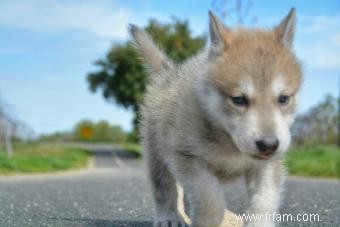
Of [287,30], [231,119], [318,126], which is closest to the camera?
[231,119]

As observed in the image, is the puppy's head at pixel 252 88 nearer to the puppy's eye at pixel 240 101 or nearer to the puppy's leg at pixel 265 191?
the puppy's eye at pixel 240 101

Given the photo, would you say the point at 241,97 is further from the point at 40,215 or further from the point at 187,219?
the point at 40,215

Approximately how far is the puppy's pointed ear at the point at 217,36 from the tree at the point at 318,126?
74.8 ft

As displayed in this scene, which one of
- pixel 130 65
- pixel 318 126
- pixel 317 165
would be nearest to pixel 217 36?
pixel 317 165

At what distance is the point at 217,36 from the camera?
15.4 feet

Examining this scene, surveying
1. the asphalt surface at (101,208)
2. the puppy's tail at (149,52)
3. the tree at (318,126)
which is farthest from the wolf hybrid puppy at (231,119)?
the tree at (318,126)

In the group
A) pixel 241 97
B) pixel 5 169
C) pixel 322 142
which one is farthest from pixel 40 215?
pixel 322 142

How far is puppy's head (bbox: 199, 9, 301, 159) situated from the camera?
4.05 m

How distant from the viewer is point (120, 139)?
69.2m

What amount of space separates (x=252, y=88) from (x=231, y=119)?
306mm

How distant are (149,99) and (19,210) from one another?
239 cm

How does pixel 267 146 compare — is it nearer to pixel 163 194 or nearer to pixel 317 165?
pixel 163 194

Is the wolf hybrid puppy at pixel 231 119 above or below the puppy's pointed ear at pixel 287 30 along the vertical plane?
below

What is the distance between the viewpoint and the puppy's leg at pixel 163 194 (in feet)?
18.1
